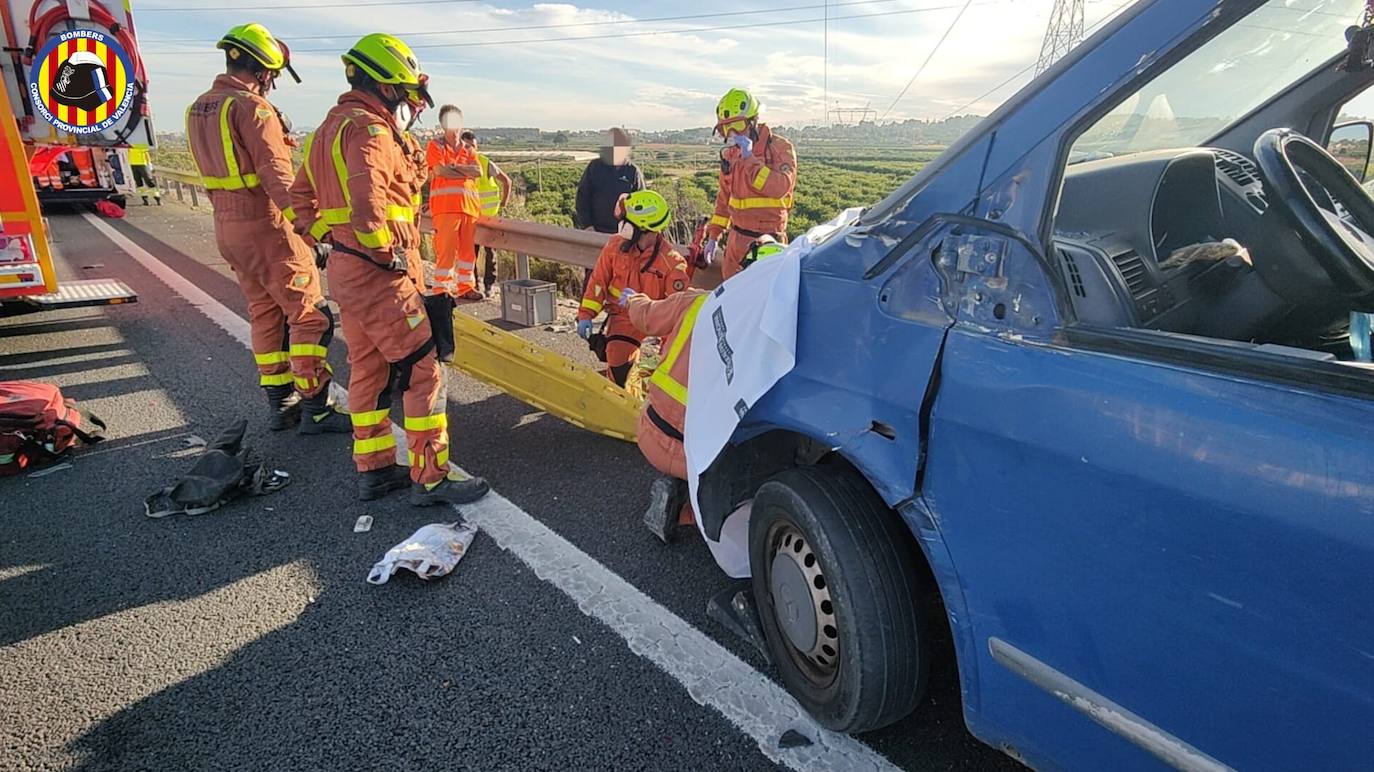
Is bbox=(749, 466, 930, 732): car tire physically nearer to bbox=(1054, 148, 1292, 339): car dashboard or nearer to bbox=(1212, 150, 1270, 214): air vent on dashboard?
bbox=(1054, 148, 1292, 339): car dashboard

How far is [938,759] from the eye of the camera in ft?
7.00

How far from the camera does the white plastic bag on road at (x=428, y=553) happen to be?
3006 mm

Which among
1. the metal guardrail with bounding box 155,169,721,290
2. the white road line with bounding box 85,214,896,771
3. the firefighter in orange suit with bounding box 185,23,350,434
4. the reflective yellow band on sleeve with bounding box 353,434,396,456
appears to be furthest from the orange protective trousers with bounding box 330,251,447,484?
the metal guardrail with bounding box 155,169,721,290

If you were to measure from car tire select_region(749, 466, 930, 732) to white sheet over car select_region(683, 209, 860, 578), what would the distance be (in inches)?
9.9

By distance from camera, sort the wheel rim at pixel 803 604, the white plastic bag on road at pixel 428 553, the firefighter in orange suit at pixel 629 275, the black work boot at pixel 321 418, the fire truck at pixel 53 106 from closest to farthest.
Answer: the wheel rim at pixel 803 604, the white plastic bag on road at pixel 428 553, the black work boot at pixel 321 418, the firefighter in orange suit at pixel 629 275, the fire truck at pixel 53 106

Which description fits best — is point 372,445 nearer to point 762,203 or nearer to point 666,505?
point 666,505

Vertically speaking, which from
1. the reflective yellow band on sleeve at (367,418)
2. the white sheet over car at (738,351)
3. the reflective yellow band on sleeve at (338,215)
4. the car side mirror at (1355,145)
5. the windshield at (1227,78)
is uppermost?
the windshield at (1227,78)

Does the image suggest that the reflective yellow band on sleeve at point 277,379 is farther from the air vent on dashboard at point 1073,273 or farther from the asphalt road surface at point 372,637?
the air vent on dashboard at point 1073,273

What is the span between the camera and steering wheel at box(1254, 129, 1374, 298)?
1.78 meters

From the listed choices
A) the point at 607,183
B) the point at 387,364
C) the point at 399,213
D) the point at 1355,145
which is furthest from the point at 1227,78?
the point at 607,183

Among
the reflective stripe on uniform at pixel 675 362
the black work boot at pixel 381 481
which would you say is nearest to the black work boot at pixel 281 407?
the black work boot at pixel 381 481

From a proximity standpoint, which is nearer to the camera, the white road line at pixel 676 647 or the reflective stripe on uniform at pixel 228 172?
the white road line at pixel 676 647

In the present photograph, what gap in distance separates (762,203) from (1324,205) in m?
4.87

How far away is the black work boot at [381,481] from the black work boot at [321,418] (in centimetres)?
95
